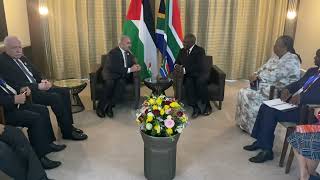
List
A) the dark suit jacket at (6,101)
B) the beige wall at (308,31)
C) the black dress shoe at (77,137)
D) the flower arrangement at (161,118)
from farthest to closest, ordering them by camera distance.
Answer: the beige wall at (308,31), the black dress shoe at (77,137), the dark suit jacket at (6,101), the flower arrangement at (161,118)

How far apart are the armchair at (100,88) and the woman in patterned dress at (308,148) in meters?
2.24

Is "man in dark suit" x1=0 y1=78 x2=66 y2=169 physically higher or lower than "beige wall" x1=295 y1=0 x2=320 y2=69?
lower

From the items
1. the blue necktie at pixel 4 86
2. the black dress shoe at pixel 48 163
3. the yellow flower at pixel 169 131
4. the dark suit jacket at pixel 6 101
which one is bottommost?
the black dress shoe at pixel 48 163

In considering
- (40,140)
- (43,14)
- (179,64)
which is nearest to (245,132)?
(179,64)

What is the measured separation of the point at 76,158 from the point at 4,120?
741 mm

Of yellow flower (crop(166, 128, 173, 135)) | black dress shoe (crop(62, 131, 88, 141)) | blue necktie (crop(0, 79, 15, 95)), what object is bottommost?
black dress shoe (crop(62, 131, 88, 141))

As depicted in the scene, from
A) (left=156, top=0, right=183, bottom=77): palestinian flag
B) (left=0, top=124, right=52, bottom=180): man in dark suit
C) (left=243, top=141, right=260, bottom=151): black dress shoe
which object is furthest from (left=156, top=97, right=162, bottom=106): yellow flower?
(left=156, top=0, right=183, bottom=77): palestinian flag

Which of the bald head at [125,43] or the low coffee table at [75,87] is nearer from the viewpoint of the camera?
the low coffee table at [75,87]

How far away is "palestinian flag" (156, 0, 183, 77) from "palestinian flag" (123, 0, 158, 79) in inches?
5.0

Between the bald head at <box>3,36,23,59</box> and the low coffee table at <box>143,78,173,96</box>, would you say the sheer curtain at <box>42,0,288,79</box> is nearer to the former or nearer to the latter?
the low coffee table at <box>143,78,173,96</box>

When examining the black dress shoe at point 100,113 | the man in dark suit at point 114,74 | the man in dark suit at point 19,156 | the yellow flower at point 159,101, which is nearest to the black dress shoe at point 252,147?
the yellow flower at point 159,101

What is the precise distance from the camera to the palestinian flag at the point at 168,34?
445 cm

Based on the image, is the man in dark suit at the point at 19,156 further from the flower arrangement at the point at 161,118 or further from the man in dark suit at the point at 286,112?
the man in dark suit at the point at 286,112

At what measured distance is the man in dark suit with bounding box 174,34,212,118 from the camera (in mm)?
3975
